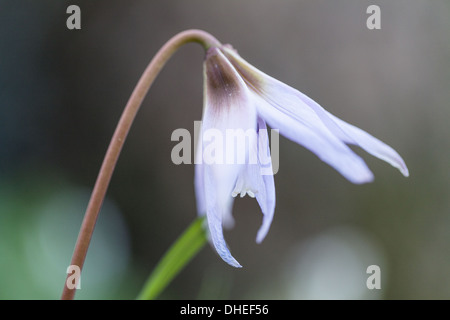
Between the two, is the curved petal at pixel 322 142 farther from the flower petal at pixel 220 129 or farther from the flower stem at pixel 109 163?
the flower stem at pixel 109 163

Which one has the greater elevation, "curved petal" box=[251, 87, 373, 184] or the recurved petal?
"curved petal" box=[251, 87, 373, 184]

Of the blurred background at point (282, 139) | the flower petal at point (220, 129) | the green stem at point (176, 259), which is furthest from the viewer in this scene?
the blurred background at point (282, 139)

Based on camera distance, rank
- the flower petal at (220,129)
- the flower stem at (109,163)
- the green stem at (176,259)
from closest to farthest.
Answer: the flower petal at (220,129) → the flower stem at (109,163) → the green stem at (176,259)

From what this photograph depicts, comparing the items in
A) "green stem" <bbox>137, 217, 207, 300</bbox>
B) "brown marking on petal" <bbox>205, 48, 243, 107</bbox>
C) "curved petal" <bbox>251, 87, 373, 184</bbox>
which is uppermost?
"brown marking on petal" <bbox>205, 48, 243, 107</bbox>

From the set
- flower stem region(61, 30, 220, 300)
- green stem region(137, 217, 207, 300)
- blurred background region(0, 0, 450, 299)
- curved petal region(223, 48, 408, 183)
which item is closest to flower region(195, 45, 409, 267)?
curved petal region(223, 48, 408, 183)

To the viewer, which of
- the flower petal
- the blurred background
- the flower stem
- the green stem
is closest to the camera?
the flower petal

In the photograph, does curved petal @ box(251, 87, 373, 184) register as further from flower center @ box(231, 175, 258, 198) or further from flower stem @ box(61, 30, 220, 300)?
flower stem @ box(61, 30, 220, 300)

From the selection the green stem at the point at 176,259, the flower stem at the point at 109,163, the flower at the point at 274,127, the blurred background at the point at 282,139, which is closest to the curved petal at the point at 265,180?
the flower at the point at 274,127
